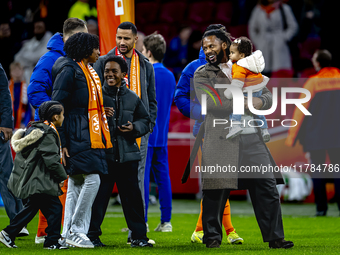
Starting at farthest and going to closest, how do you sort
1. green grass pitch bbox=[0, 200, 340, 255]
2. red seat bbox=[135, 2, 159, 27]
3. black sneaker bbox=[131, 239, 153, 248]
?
red seat bbox=[135, 2, 159, 27]
black sneaker bbox=[131, 239, 153, 248]
green grass pitch bbox=[0, 200, 340, 255]

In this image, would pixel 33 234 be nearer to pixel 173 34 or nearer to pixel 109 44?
pixel 109 44

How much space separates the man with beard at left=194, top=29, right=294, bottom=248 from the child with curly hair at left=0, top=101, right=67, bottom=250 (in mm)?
1162

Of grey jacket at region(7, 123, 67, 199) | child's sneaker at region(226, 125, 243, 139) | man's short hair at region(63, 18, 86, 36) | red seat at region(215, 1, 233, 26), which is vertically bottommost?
grey jacket at region(7, 123, 67, 199)

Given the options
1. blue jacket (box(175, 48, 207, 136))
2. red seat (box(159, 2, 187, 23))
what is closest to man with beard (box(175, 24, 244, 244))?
blue jacket (box(175, 48, 207, 136))

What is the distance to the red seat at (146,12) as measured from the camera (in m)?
14.0

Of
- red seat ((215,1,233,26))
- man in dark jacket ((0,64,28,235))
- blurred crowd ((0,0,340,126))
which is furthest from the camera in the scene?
red seat ((215,1,233,26))

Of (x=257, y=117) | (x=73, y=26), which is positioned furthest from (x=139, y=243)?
(x=73, y=26)

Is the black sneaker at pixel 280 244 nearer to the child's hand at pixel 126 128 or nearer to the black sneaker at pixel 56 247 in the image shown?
the child's hand at pixel 126 128

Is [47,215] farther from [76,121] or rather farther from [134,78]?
[134,78]

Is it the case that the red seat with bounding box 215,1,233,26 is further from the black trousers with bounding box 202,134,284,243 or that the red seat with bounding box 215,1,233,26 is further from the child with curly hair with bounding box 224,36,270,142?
the black trousers with bounding box 202,134,284,243

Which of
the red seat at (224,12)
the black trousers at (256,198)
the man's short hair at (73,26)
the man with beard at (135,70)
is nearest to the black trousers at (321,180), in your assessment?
the man with beard at (135,70)

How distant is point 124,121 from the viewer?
4.51m

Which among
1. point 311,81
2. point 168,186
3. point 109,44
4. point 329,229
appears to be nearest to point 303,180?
point 311,81

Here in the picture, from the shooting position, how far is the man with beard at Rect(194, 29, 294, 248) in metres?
4.22
